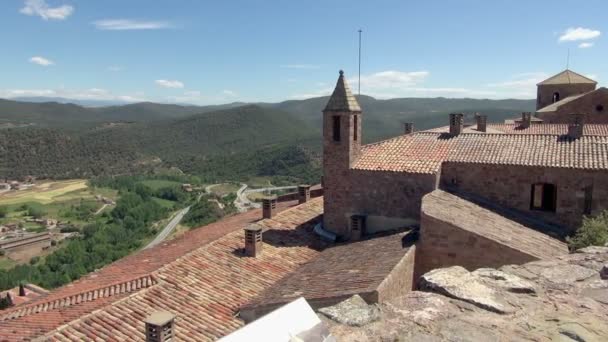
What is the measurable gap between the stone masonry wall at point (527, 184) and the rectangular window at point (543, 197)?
16cm

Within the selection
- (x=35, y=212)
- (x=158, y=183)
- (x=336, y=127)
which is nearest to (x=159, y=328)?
(x=336, y=127)

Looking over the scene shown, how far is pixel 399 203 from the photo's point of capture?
14055 millimetres

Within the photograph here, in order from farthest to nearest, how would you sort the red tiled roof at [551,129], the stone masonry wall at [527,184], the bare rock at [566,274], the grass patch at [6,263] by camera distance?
the grass patch at [6,263]
the red tiled roof at [551,129]
the stone masonry wall at [527,184]
the bare rock at [566,274]

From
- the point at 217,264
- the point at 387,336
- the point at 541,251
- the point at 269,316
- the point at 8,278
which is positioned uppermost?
the point at 269,316

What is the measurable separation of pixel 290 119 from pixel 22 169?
6987 centimetres

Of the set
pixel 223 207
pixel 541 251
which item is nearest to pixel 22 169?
pixel 223 207

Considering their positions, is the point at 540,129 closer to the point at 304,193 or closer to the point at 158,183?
the point at 304,193

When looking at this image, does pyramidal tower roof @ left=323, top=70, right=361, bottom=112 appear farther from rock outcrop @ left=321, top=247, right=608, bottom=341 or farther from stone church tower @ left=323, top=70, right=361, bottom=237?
rock outcrop @ left=321, top=247, right=608, bottom=341

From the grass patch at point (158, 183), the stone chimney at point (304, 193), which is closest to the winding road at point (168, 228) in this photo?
the grass patch at point (158, 183)

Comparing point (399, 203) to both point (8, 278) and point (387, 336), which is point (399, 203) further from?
point (8, 278)

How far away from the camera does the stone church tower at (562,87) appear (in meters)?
37.4

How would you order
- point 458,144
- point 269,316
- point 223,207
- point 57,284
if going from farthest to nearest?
point 223,207
point 57,284
point 458,144
point 269,316

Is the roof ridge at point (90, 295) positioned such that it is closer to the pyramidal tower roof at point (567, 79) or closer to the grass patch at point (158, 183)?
the pyramidal tower roof at point (567, 79)

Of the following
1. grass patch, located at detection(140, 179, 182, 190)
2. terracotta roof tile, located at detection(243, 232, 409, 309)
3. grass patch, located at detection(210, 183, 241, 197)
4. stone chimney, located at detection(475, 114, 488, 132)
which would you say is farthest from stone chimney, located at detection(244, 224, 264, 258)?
grass patch, located at detection(140, 179, 182, 190)
